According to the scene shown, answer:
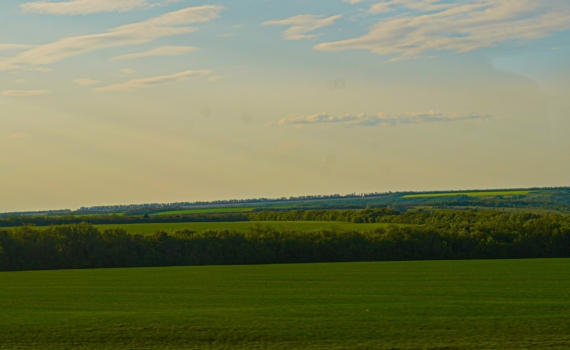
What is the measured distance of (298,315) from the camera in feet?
94.1

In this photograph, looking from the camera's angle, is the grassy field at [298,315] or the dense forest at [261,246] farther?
the dense forest at [261,246]

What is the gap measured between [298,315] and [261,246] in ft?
197

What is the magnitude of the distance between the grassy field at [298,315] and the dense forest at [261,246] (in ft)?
126

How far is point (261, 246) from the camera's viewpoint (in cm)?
8856

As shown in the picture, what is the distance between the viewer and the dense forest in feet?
287

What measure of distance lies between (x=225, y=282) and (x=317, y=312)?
2366 centimetres

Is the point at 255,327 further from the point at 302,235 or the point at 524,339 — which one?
the point at 302,235

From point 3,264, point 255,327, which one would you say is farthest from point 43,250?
point 255,327

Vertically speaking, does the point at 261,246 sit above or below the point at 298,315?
below

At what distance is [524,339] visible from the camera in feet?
72.7

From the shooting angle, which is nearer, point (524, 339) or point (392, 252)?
point (524, 339)

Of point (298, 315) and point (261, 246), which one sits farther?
point (261, 246)

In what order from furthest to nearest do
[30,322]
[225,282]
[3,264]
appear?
1. [3,264]
2. [225,282]
3. [30,322]

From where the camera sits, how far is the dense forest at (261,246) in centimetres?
8744
